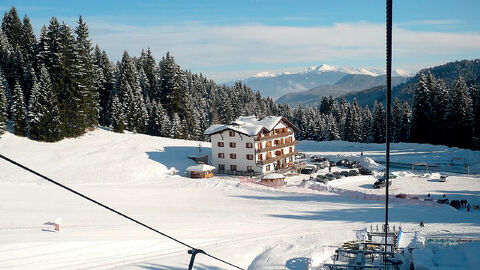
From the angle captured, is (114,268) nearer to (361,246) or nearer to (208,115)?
(361,246)

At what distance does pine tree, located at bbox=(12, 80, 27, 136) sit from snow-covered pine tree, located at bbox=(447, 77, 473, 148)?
7982 centimetres

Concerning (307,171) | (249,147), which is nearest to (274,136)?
(249,147)

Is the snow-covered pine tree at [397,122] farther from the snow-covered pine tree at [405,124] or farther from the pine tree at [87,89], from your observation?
the pine tree at [87,89]

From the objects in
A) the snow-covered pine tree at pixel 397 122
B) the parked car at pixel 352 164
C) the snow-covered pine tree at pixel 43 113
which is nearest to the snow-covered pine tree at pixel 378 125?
the snow-covered pine tree at pixel 397 122

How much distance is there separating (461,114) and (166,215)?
219ft

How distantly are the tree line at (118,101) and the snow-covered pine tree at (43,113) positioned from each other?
14cm

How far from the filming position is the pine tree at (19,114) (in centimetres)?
5428

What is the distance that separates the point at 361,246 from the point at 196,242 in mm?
10653

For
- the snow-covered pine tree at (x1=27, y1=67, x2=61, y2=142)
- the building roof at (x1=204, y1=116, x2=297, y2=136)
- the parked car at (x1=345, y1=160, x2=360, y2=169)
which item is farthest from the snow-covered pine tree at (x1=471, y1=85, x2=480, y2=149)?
the snow-covered pine tree at (x1=27, y1=67, x2=61, y2=142)

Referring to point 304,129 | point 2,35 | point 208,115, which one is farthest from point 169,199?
point 208,115

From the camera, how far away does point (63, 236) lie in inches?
912

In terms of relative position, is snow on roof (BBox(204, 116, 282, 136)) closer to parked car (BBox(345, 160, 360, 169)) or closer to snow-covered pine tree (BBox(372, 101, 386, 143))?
parked car (BBox(345, 160, 360, 169))

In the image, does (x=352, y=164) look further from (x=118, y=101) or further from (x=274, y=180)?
(x=118, y=101)

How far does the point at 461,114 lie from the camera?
7088cm
